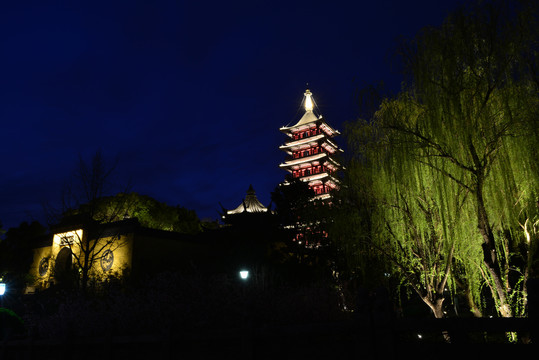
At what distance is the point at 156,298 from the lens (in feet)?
31.6

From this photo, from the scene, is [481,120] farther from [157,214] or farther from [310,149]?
[310,149]

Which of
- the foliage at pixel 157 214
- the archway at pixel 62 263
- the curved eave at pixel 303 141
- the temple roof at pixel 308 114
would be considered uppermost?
the temple roof at pixel 308 114

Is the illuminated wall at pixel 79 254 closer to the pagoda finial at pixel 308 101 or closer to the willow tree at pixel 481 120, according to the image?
the willow tree at pixel 481 120

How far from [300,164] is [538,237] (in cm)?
3915

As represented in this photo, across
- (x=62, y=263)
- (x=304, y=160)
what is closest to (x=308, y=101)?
(x=304, y=160)

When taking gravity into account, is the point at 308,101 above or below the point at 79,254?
above

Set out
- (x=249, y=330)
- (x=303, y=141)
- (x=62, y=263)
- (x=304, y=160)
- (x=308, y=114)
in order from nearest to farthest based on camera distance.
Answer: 1. (x=249, y=330)
2. (x=62, y=263)
3. (x=304, y=160)
4. (x=303, y=141)
5. (x=308, y=114)

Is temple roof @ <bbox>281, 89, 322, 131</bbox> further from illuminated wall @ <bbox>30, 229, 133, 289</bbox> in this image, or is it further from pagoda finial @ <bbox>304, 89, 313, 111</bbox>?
illuminated wall @ <bbox>30, 229, 133, 289</bbox>

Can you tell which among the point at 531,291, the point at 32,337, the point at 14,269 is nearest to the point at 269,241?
the point at 32,337

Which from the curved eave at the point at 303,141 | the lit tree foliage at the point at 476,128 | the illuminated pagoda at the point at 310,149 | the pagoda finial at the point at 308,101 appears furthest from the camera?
the pagoda finial at the point at 308,101

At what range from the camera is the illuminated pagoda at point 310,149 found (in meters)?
45.9

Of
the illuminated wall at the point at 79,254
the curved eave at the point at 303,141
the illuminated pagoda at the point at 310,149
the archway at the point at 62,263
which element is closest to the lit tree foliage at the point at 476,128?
the illuminated wall at the point at 79,254

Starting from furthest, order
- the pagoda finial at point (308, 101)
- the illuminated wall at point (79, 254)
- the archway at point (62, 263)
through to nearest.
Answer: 1. the pagoda finial at point (308, 101)
2. the archway at point (62, 263)
3. the illuminated wall at point (79, 254)

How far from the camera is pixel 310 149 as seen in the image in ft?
158
